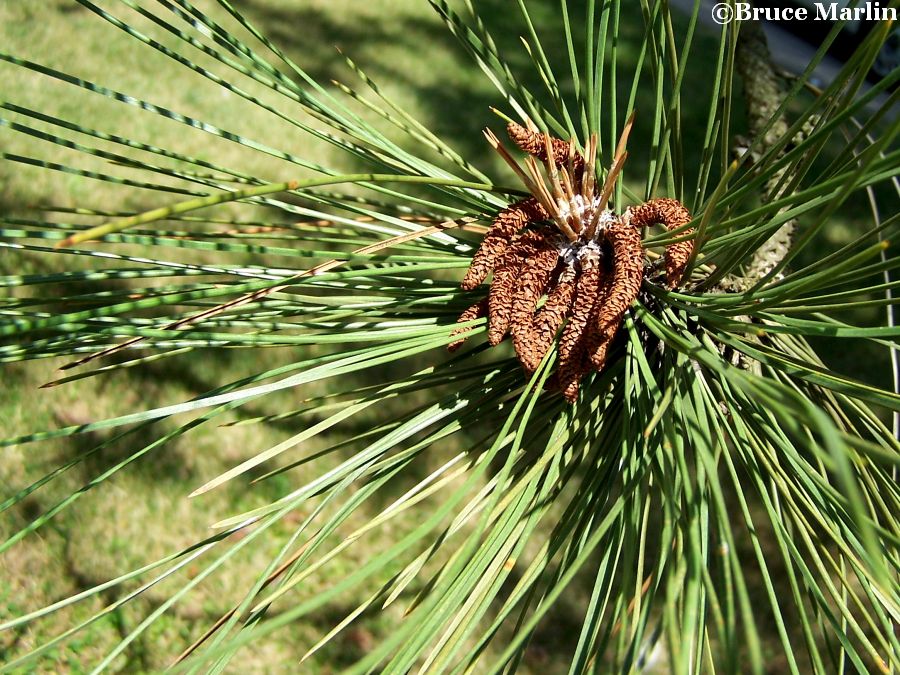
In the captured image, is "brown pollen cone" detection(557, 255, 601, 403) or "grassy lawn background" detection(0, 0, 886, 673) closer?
"brown pollen cone" detection(557, 255, 601, 403)

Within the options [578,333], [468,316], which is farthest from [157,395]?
[578,333]

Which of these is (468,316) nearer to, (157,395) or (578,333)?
(578,333)

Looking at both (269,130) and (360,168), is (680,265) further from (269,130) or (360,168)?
(269,130)

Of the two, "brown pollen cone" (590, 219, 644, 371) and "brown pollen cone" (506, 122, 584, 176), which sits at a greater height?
"brown pollen cone" (506, 122, 584, 176)

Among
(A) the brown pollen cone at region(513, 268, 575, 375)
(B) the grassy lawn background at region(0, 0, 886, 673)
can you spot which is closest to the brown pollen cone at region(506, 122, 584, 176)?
(A) the brown pollen cone at region(513, 268, 575, 375)

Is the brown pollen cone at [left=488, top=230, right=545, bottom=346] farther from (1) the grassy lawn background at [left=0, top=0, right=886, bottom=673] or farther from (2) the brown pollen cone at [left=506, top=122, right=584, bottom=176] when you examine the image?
(1) the grassy lawn background at [left=0, top=0, right=886, bottom=673]

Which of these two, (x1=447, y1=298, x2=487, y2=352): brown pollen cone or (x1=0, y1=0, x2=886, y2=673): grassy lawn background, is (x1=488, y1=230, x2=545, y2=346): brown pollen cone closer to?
(x1=447, y1=298, x2=487, y2=352): brown pollen cone

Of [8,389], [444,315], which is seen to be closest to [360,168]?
[8,389]
